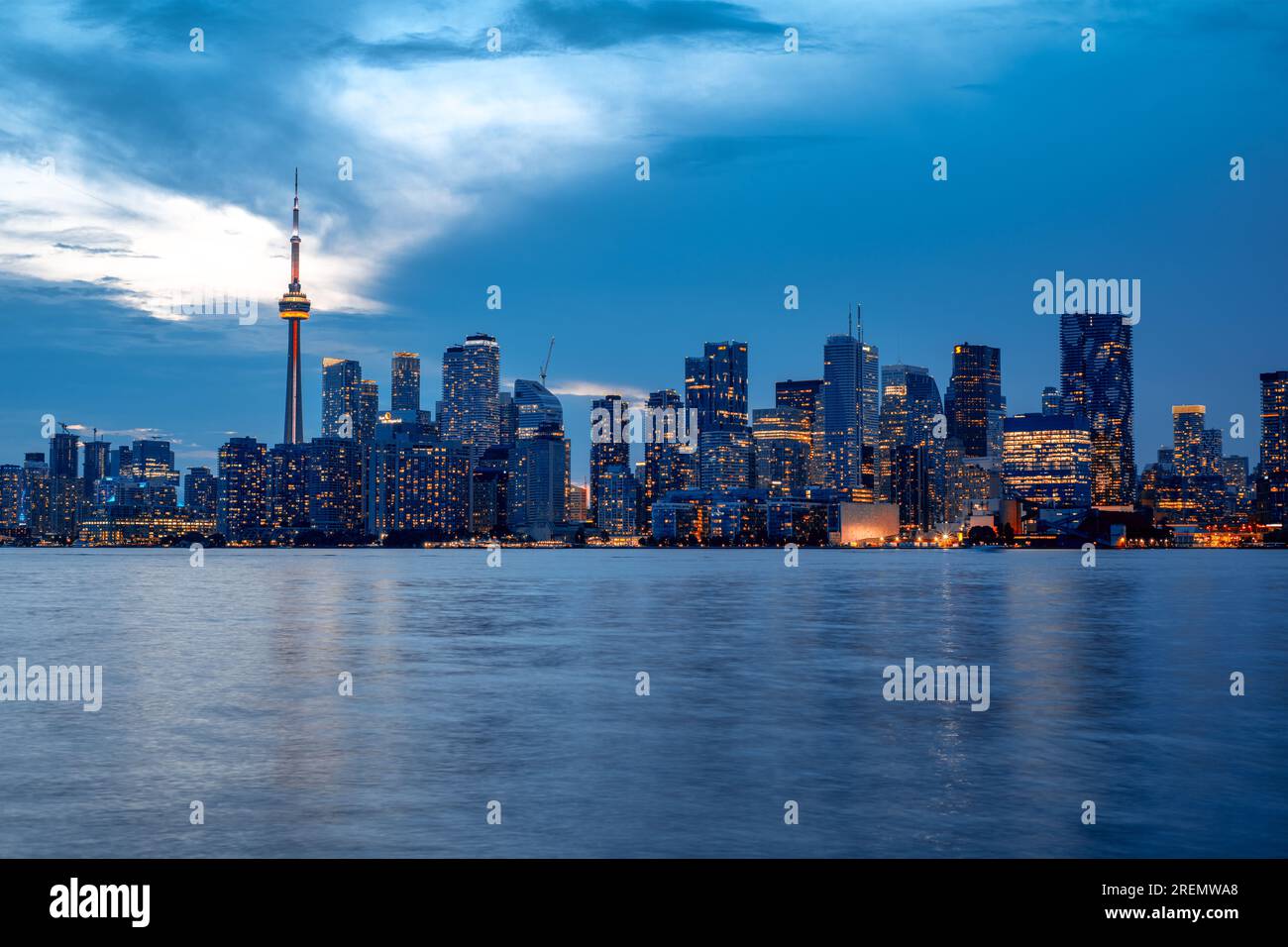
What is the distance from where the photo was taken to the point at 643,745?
3350cm

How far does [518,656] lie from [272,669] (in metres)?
11.7

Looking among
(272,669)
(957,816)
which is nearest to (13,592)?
(272,669)

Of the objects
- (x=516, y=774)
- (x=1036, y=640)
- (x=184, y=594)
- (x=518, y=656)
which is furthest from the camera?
(x=184, y=594)

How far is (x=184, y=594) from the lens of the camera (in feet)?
413

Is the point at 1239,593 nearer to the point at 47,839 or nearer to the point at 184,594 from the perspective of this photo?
the point at 184,594

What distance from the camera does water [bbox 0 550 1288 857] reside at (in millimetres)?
23578

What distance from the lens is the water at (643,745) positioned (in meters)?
23.6

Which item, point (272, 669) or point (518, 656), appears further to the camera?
point (518, 656)
